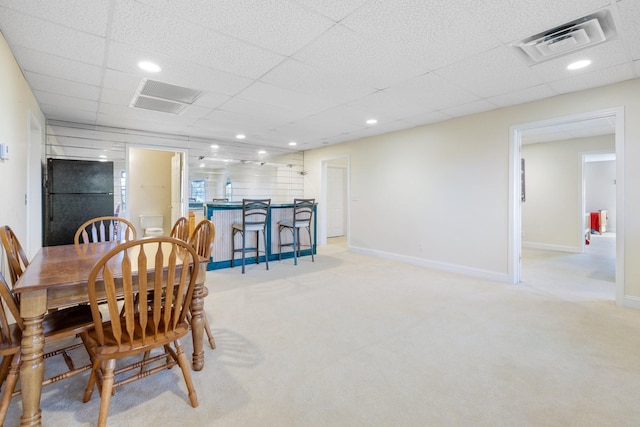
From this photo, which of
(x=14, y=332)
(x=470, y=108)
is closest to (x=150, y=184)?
(x=14, y=332)

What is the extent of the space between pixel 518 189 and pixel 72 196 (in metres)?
5.83

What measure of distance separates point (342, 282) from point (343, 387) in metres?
2.11

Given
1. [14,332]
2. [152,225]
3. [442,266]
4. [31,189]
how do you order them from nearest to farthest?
[14,332]
[31,189]
[442,266]
[152,225]

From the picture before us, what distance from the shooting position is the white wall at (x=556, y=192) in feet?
19.0

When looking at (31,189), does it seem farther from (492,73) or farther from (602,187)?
(602,187)

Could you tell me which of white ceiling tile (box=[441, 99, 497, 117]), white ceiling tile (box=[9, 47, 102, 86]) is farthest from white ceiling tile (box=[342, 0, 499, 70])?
white ceiling tile (box=[9, 47, 102, 86])

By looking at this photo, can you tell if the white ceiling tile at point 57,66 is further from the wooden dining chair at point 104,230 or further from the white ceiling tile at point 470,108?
the white ceiling tile at point 470,108

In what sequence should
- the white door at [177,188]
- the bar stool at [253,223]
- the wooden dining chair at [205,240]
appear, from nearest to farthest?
the wooden dining chair at [205,240] < the bar stool at [253,223] < the white door at [177,188]

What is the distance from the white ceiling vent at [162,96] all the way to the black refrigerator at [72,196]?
117 cm

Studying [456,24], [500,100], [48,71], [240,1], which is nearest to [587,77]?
[500,100]

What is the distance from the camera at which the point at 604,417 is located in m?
1.48

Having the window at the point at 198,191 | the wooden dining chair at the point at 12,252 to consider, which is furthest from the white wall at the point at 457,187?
the wooden dining chair at the point at 12,252

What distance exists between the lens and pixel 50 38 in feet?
7.08

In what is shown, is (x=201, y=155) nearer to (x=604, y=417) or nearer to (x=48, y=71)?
(x=48, y=71)
